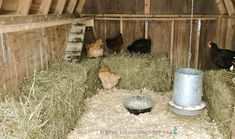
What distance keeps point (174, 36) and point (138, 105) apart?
1.90 meters

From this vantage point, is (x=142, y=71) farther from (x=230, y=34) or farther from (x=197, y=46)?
(x=230, y=34)

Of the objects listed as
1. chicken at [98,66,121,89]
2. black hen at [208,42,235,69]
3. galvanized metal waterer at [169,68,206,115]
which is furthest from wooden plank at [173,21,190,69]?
galvanized metal waterer at [169,68,206,115]

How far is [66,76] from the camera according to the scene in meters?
3.38

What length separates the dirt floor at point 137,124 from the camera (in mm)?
3207

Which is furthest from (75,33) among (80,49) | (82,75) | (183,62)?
(183,62)

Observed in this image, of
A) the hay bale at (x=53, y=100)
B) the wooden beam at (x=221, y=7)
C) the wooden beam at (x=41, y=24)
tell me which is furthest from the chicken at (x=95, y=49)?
the wooden beam at (x=221, y=7)

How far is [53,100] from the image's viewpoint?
2.73 metres

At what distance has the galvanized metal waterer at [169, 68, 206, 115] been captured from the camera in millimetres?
3197

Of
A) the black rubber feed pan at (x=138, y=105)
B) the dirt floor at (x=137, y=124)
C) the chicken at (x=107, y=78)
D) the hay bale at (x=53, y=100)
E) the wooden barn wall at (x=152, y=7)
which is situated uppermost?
the wooden barn wall at (x=152, y=7)

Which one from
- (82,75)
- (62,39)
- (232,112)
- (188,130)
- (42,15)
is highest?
(42,15)

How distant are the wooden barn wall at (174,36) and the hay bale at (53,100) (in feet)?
5.21

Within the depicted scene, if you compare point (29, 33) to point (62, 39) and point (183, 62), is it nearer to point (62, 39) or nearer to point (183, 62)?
point (62, 39)

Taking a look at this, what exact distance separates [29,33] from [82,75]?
892mm

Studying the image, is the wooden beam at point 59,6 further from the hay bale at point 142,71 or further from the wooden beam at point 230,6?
the wooden beam at point 230,6
